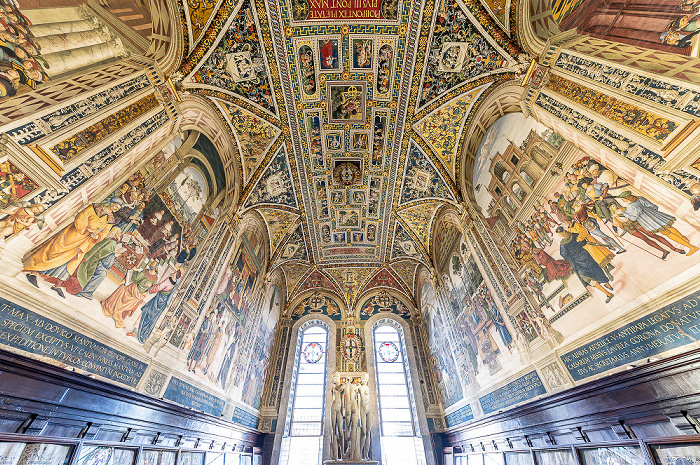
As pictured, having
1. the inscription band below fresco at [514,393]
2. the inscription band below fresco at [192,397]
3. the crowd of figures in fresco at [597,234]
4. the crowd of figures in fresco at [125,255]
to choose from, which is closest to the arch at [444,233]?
the crowd of figures in fresco at [597,234]

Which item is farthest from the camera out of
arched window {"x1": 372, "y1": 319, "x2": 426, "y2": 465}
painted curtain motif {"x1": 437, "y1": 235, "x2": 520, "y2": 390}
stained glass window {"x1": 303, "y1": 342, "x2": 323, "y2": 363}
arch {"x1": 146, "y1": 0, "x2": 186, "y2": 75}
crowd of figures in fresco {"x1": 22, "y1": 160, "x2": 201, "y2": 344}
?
stained glass window {"x1": 303, "y1": 342, "x2": 323, "y2": 363}

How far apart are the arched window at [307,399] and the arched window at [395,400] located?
104 inches

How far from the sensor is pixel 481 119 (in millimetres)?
8102

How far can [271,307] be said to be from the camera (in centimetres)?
1313

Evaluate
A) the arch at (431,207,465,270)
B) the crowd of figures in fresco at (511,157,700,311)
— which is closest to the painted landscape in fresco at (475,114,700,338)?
the crowd of figures in fresco at (511,157,700,311)

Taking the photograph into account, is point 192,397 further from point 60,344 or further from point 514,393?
Result: point 514,393

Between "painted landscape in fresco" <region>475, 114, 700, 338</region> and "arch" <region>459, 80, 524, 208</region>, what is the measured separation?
393mm

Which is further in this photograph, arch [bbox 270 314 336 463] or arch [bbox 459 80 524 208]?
arch [bbox 270 314 336 463]

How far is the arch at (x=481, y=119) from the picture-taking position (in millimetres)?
6805

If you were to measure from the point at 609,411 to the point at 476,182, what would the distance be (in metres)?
6.03

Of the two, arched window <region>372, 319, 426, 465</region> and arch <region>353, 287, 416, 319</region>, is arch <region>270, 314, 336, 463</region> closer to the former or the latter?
arch <region>353, 287, 416, 319</region>

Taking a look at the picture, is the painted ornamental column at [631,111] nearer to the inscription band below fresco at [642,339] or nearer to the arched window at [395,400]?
the inscription band below fresco at [642,339]

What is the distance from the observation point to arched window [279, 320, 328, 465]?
11.1 metres

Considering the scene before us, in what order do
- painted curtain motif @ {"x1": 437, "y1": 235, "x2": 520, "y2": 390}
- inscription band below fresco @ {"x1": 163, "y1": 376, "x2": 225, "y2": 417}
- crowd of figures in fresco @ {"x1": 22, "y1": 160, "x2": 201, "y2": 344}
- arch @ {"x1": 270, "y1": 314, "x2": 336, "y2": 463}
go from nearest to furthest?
crowd of figures in fresco @ {"x1": 22, "y1": 160, "x2": 201, "y2": 344}, inscription band below fresco @ {"x1": 163, "y1": 376, "x2": 225, "y2": 417}, painted curtain motif @ {"x1": 437, "y1": 235, "x2": 520, "y2": 390}, arch @ {"x1": 270, "y1": 314, "x2": 336, "y2": 463}
